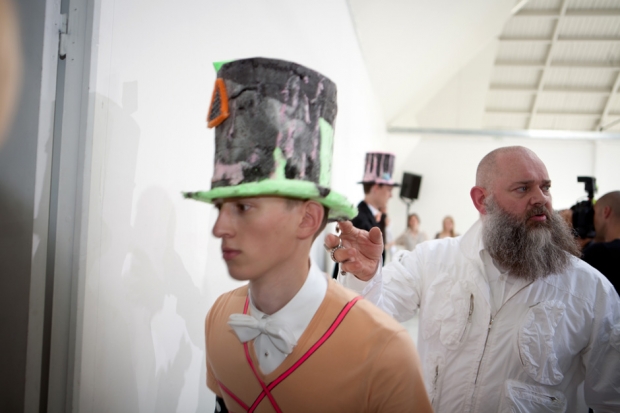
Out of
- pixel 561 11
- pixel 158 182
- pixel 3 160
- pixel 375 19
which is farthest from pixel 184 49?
pixel 561 11

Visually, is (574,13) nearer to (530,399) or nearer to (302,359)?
(530,399)

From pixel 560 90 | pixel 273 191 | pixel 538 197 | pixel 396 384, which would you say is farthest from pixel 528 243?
pixel 560 90

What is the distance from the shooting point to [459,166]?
42.3 ft

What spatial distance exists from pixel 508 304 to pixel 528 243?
0.28 m

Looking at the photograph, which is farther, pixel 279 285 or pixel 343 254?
pixel 343 254

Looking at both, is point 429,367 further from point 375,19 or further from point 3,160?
point 375,19

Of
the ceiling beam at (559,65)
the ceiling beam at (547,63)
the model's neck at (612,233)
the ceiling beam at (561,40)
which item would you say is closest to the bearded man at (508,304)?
the model's neck at (612,233)

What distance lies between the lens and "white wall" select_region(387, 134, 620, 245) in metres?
12.0

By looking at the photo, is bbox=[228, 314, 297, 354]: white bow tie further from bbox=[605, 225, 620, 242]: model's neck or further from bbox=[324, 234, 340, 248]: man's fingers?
bbox=[605, 225, 620, 242]: model's neck

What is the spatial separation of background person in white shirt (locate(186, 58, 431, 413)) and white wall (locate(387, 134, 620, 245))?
11593mm

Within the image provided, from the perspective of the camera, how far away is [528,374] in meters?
1.89

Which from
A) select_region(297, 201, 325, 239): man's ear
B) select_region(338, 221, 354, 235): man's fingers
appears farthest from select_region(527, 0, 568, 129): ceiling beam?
select_region(297, 201, 325, 239): man's ear

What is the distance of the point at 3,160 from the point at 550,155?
41.7 ft

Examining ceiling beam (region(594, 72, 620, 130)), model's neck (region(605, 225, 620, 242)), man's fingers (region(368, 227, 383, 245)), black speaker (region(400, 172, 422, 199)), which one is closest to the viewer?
man's fingers (region(368, 227, 383, 245))
